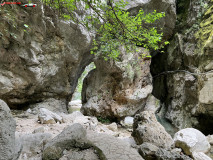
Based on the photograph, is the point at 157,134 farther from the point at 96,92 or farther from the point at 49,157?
the point at 96,92

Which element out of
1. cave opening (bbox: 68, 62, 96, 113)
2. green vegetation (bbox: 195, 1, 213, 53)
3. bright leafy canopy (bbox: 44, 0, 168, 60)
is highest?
green vegetation (bbox: 195, 1, 213, 53)

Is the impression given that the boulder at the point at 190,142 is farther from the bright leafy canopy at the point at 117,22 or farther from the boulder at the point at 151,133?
the bright leafy canopy at the point at 117,22

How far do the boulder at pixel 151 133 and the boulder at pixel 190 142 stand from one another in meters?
0.28

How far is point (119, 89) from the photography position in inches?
354

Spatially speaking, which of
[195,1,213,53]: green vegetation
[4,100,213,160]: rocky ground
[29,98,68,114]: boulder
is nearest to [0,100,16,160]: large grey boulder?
[4,100,213,160]: rocky ground

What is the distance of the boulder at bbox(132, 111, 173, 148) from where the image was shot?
12.1 feet

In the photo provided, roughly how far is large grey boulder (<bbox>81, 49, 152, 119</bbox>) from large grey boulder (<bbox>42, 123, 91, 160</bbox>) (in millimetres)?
5962

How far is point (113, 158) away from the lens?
7.73ft

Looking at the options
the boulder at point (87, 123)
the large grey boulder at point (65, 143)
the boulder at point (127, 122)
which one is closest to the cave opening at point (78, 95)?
the boulder at point (127, 122)

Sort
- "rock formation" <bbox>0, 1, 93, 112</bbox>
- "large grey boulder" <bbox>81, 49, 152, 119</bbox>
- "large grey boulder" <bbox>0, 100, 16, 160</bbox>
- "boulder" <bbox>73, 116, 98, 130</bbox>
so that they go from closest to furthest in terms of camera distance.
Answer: "large grey boulder" <bbox>0, 100, 16, 160</bbox> → "boulder" <bbox>73, 116, 98, 130</bbox> → "rock formation" <bbox>0, 1, 93, 112</bbox> → "large grey boulder" <bbox>81, 49, 152, 119</bbox>

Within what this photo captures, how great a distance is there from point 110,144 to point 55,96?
24.0ft

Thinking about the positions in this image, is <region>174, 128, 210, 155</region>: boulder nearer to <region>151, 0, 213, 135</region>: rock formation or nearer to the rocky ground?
the rocky ground

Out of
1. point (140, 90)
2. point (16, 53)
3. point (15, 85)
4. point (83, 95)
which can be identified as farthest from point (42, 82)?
point (140, 90)

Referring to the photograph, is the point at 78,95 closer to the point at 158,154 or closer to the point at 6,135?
the point at 158,154
